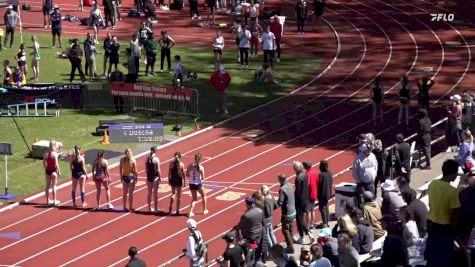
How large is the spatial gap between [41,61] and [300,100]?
9.36 m

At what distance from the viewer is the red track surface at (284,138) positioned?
28.6m

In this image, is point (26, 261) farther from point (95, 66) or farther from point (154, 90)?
point (95, 66)

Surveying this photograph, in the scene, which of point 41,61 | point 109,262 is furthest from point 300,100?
point 109,262

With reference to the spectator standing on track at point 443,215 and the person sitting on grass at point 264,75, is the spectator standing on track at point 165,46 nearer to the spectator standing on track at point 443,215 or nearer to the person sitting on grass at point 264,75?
the person sitting on grass at point 264,75

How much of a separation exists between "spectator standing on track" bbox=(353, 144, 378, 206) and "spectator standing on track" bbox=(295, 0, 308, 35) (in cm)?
2441

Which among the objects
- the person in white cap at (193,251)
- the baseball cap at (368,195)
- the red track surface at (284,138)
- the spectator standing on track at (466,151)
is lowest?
the red track surface at (284,138)

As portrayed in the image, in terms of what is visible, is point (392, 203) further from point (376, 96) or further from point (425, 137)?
point (376, 96)

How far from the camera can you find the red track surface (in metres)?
28.6

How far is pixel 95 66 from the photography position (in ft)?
145

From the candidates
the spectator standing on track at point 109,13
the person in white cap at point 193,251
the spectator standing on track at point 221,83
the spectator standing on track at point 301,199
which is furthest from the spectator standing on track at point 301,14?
the person in white cap at point 193,251

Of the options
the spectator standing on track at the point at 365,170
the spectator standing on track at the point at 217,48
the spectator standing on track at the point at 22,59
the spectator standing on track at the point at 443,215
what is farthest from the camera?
the spectator standing on track at the point at 217,48

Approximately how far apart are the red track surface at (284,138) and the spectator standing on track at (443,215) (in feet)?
33.1

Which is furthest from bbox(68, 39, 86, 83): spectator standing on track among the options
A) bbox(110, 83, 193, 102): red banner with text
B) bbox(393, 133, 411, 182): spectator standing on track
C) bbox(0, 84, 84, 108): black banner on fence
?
bbox(393, 133, 411, 182): spectator standing on track

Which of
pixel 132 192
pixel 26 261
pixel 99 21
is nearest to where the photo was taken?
pixel 26 261
